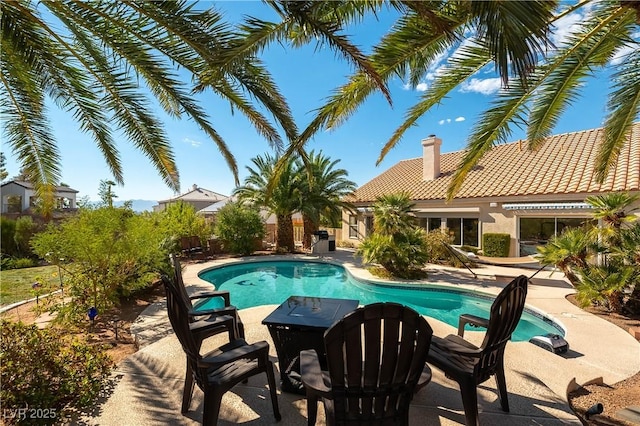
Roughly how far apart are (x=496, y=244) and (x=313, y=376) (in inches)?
556

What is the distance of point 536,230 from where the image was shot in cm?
1338

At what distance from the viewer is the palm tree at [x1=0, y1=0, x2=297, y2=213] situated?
12.7ft

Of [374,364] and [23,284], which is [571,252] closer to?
[374,364]

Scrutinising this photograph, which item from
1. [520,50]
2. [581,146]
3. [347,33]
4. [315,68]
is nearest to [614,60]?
[520,50]

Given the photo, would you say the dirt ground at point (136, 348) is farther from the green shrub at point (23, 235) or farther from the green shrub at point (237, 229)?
the green shrub at point (23, 235)

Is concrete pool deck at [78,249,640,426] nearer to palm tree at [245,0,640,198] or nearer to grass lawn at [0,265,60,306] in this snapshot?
grass lawn at [0,265,60,306]

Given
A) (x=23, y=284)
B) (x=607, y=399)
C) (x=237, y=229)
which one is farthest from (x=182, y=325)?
(x=237, y=229)

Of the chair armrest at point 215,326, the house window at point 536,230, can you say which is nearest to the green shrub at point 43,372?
the chair armrest at point 215,326

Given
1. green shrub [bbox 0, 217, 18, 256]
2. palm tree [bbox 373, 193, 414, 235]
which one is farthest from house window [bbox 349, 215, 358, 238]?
green shrub [bbox 0, 217, 18, 256]

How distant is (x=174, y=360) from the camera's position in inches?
172

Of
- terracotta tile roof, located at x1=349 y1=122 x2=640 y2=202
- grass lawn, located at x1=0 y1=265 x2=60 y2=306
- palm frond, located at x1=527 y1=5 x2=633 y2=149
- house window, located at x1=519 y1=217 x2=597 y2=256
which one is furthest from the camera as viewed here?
house window, located at x1=519 y1=217 x2=597 y2=256

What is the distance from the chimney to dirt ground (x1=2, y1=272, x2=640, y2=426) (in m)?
11.5

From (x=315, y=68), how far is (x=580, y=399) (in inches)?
297

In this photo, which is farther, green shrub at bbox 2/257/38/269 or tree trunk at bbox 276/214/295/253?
tree trunk at bbox 276/214/295/253
